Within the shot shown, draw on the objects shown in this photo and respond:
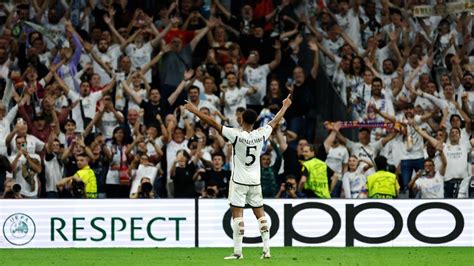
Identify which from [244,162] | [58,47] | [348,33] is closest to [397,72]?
[348,33]

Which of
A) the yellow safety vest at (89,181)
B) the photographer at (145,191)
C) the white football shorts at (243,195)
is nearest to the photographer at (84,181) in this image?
the yellow safety vest at (89,181)

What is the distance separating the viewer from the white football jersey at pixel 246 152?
1758 cm

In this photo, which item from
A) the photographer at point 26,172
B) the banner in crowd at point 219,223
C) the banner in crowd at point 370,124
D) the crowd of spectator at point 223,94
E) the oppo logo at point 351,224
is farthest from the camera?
the banner in crowd at point 370,124

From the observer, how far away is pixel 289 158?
2488cm

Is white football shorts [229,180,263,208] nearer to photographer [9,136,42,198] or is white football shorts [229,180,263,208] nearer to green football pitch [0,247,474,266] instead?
green football pitch [0,247,474,266]

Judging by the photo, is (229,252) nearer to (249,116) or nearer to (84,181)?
(249,116)

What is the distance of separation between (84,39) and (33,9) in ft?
4.40

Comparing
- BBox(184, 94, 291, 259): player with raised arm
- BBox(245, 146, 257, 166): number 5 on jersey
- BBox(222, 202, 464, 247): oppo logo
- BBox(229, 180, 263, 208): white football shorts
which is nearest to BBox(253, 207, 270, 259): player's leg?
BBox(184, 94, 291, 259): player with raised arm

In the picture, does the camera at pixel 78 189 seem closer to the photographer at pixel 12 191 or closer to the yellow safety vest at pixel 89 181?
the yellow safety vest at pixel 89 181

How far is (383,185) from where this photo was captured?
23.2m

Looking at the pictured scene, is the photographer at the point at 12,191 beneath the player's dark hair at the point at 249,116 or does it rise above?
beneath

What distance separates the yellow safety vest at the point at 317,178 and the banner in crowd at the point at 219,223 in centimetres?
78

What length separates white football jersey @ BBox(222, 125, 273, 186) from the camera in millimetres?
17578

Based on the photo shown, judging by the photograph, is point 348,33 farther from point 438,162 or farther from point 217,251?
point 217,251
